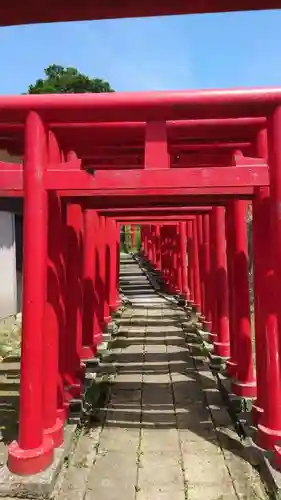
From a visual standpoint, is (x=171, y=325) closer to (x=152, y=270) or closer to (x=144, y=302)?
(x=144, y=302)

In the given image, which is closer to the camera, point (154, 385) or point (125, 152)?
point (125, 152)

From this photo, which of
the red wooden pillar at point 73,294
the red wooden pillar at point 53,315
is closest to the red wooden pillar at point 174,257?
the red wooden pillar at point 73,294

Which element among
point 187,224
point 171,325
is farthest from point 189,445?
point 187,224

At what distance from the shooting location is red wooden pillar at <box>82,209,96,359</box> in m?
6.27

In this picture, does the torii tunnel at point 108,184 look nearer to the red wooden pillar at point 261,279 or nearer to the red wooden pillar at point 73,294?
the red wooden pillar at point 261,279

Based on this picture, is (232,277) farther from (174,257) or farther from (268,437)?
(174,257)

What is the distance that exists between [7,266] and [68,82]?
23.1 m

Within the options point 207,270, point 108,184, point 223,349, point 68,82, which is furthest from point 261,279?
point 68,82

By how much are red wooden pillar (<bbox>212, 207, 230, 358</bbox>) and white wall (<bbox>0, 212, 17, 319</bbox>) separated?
547cm

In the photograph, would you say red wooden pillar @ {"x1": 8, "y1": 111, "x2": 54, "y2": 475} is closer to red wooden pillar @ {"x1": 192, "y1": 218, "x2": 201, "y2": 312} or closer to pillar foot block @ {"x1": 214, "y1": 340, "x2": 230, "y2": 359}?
pillar foot block @ {"x1": 214, "y1": 340, "x2": 230, "y2": 359}

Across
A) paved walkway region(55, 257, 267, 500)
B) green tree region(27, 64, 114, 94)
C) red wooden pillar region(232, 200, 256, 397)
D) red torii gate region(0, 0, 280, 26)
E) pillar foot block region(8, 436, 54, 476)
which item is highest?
green tree region(27, 64, 114, 94)

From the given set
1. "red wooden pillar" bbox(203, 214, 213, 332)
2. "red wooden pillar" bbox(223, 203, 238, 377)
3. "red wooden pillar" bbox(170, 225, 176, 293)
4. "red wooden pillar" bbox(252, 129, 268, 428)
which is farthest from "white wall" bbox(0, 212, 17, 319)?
"red wooden pillar" bbox(252, 129, 268, 428)

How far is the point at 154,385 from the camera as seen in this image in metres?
5.42

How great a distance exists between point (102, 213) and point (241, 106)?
421cm
